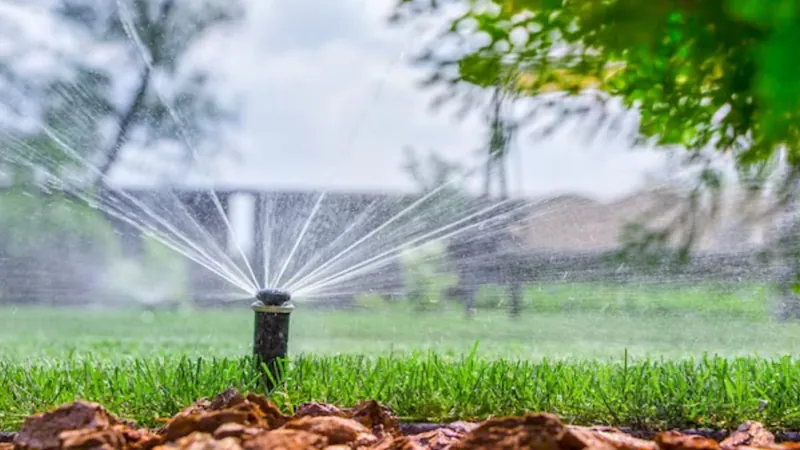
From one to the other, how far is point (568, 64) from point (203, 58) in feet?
9.15

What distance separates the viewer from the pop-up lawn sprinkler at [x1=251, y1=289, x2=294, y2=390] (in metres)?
2.12

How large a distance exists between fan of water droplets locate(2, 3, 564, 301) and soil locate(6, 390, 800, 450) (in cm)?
154

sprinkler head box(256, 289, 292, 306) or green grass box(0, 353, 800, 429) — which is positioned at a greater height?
sprinkler head box(256, 289, 292, 306)

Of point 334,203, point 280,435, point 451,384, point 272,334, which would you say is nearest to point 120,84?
point 334,203

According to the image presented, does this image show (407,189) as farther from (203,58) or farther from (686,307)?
(686,307)

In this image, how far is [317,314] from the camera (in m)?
5.36

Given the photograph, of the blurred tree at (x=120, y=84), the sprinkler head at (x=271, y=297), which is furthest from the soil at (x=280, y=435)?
the blurred tree at (x=120, y=84)

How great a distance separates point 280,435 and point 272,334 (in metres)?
1.11

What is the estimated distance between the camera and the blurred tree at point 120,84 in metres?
4.03

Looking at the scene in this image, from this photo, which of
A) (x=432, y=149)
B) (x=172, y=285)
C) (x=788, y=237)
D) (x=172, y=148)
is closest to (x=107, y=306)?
(x=172, y=285)

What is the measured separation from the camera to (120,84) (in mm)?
4121

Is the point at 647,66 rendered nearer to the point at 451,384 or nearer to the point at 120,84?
the point at 451,384

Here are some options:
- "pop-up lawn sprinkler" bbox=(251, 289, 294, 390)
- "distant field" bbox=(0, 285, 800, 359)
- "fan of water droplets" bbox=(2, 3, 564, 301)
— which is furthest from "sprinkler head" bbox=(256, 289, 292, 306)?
"distant field" bbox=(0, 285, 800, 359)

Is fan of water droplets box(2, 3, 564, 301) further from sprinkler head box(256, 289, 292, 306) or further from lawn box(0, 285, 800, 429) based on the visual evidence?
sprinkler head box(256, 289, 292, 306)
